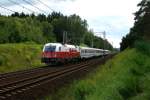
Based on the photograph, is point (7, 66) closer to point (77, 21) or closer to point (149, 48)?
point (149, 48)

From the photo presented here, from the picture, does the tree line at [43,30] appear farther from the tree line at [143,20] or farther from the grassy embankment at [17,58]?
the grassy embankment at [17,58]

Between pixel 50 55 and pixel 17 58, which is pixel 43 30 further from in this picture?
pixel 50 55

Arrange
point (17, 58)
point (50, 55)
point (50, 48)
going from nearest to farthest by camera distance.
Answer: point (50, 55), point (50, 48), point (17, 58)

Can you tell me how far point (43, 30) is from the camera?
141 m

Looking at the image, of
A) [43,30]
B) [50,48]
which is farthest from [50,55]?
[43,30]

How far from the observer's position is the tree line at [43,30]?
100 m

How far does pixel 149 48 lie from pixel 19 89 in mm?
18821

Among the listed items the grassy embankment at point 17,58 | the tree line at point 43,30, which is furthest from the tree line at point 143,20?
the tree line at point 43,30

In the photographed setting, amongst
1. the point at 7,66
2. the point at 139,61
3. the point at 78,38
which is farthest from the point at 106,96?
the point at 78,38

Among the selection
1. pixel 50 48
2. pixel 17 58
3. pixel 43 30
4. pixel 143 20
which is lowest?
pixel 17 58

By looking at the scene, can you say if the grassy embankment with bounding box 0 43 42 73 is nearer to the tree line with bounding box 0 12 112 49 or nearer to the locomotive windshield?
the locomotive windshield

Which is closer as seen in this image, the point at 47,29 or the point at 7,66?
the point at 7,66

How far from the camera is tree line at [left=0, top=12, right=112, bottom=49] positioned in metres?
100

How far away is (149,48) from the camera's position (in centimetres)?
3678
